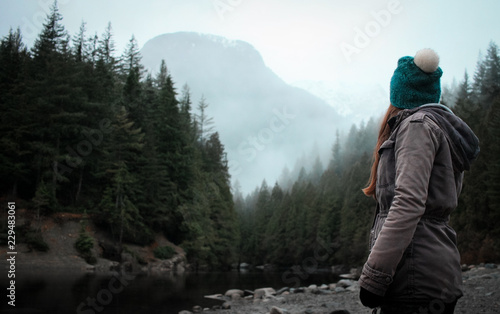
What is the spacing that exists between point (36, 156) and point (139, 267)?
1166cm

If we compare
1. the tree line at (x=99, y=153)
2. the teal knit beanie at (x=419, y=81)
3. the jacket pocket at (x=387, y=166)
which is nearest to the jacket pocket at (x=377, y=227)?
the jacket pocket at (x=387, y=166)

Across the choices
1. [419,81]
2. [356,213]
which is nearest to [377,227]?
[419,81]

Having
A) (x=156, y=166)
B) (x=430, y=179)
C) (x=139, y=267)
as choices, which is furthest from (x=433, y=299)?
(x=156, y=166)

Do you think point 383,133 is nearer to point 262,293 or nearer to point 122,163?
point 262,293

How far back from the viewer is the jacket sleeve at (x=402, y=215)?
6.33ft

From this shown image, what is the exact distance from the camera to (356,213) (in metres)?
56.7

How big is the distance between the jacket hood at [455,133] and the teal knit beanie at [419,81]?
163 millimetres

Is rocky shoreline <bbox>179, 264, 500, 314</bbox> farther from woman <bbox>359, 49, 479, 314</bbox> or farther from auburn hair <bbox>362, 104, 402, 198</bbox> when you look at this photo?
woman <bbox>359, 49, 479, 314</bbox>

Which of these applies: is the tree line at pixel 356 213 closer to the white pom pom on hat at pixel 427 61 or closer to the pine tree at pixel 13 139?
the white pom pom on hat at pixel 427 61

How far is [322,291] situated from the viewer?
58.2ft

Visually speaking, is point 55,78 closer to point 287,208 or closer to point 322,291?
point 322,291

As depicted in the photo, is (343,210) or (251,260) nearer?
(343,210)

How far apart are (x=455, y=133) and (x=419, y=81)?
0.45 m

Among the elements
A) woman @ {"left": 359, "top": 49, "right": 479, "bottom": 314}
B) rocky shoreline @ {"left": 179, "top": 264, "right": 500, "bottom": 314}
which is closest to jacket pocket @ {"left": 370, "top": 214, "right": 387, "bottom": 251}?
woman @ {"left": 359, "top": 49, "right": 479, "bottom": 314}
